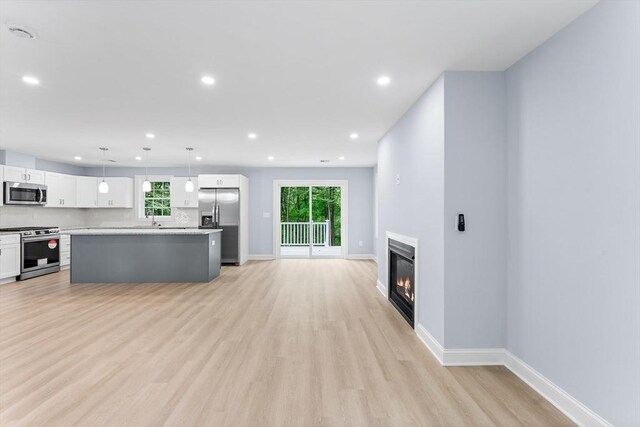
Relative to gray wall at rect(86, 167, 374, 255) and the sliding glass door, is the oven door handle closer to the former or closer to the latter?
gray wall at rect(86, 167, 374, 255)

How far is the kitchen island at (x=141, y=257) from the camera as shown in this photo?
222 inches

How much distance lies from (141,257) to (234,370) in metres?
4.06

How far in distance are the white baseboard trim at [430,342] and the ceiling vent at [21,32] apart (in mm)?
3981

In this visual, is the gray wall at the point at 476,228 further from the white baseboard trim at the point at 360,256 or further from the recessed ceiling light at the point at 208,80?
the white baseboard trim at the point at 360,256

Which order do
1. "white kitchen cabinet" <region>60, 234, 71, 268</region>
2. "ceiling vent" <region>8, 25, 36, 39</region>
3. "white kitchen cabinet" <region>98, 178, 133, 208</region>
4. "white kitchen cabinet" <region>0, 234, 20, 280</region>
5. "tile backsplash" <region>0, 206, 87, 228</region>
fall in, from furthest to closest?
"white kitchen cabinet" <region>98, 178, 133, 208</region>, "white kitchen cabinet" <region>60, 234, 71, 268</region>, "tile backsplash" <region>0, 206, 87, 228</region>, "white kitchen cabinet" <region>0, 234, 20, 280</region>, "ceiling vent" <region>8, 25, 36, 39</region>

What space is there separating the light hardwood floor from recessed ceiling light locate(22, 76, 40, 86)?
2543mm

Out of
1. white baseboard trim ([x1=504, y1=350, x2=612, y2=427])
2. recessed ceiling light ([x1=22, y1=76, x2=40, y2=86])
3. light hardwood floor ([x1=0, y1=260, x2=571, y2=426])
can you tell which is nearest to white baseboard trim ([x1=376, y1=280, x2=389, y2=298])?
light hardwood floor ([x1=0, y1=260, x2=571, y2=426])

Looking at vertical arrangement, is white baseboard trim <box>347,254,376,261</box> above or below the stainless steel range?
below

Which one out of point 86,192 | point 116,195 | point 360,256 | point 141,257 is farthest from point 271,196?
point 86,192

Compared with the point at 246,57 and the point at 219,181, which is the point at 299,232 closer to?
the point at 219,181

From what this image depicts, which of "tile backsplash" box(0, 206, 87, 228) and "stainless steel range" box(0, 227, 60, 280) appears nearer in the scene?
"stainless steel range" box(0, 227, 60, 280)

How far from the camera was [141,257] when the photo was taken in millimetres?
5676

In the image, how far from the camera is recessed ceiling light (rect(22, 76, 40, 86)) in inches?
117

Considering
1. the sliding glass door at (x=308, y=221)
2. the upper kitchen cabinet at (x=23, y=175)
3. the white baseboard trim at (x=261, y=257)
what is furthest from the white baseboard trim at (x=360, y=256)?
the upper kitchen cabinet at (x=23, y=175)
